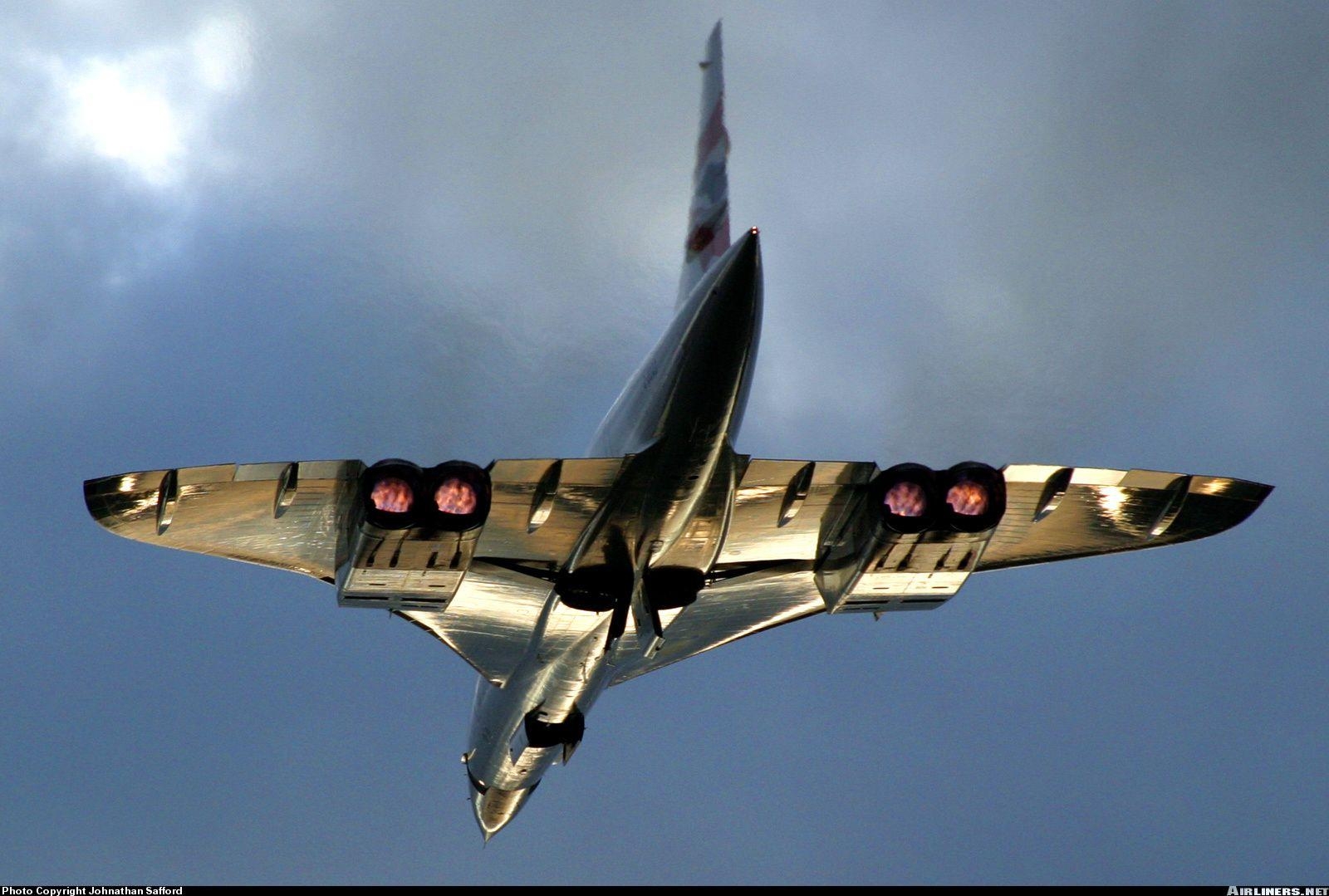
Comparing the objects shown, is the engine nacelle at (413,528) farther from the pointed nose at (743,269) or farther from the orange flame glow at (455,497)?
the pointed nose at (743,269)

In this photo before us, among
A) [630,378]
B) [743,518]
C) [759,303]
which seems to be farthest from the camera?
[743,518]

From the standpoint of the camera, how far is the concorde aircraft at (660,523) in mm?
15719

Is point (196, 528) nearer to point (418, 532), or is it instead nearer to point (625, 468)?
point (418, 532)

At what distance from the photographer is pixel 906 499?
17344 mm

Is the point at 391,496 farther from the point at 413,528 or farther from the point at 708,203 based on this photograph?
the point at 708,203

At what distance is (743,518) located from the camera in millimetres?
18969

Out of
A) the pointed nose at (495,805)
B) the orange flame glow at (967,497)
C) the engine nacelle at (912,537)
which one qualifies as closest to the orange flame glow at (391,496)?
the engine nacelle at (912,537)

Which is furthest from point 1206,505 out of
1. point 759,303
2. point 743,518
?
point 759,303

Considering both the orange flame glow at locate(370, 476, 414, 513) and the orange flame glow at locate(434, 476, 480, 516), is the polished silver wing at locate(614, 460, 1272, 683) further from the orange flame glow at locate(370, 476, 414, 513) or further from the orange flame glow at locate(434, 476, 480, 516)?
the orange flame glow at locate(370, 476, 414, 513)

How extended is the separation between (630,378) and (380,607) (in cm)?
401

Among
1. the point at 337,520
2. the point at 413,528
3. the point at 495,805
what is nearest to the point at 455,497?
the point at 413,528

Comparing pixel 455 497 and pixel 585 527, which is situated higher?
pixel 585 527

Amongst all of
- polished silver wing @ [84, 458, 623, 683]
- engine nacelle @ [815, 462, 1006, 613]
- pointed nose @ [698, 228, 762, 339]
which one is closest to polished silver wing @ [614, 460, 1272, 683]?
engine nacelle @ [815, 462, 1006, 613]

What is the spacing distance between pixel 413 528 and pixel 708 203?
7.70 metres
